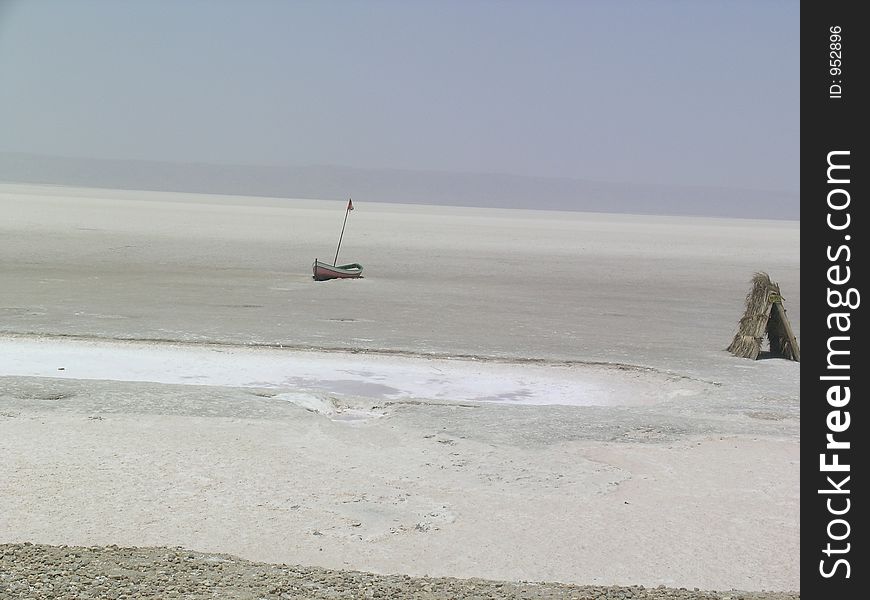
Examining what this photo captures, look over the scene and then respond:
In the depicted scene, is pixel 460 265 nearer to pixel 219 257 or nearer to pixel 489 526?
pixel 219 257

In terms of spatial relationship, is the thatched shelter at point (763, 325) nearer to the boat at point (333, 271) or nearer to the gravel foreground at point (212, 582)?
the gravel foreground at point (212, 582)

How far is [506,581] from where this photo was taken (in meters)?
5.52

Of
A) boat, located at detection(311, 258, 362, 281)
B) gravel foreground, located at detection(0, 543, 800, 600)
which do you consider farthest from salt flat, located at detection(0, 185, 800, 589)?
boat, located at detection(311, 258, 362, 281)

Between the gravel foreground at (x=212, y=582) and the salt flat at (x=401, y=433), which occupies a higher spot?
the salt flat at (x=401, y=433)

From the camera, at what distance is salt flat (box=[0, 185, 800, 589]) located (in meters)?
6.22

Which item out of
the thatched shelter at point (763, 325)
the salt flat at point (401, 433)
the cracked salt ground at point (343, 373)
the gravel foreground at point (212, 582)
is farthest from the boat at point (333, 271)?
the gravel foreground at point (212, 582)

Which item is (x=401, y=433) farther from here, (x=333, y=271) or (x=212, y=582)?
(x=333, y=271)

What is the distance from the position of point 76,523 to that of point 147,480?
1004 millimetres

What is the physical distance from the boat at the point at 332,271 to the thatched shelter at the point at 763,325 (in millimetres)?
11468

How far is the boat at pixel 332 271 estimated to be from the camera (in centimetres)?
2400

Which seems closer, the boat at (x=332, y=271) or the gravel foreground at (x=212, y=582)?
the gravel foreground at (x=212, y=582)

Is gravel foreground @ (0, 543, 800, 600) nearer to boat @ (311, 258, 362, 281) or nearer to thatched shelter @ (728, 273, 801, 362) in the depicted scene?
thatched shelter @ (728, 273, 801, 362)

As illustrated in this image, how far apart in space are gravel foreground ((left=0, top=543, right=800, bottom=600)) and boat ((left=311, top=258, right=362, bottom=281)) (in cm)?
1850

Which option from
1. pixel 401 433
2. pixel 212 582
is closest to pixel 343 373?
pixel 401 433
